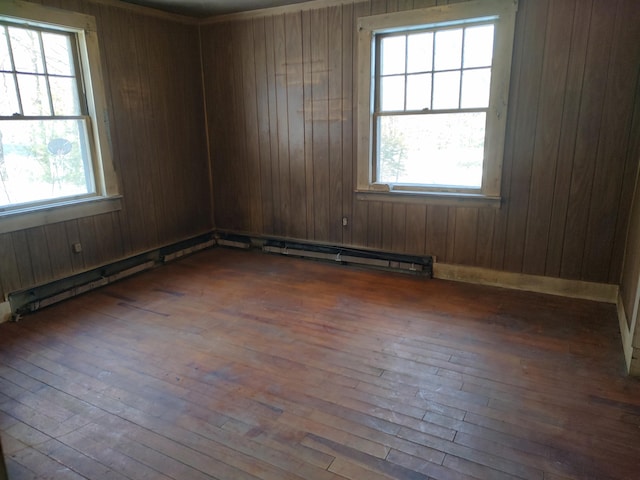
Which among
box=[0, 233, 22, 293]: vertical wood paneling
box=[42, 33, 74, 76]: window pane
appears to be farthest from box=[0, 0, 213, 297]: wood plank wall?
box=[42, 33, 74, 76]: window pane

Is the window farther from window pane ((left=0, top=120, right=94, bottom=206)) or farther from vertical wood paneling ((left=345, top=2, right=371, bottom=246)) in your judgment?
window pane ((left=0, top=120, right=94, bottom=206))

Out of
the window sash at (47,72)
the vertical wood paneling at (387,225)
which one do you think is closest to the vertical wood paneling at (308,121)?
the vertical wood paneling at (387,225)

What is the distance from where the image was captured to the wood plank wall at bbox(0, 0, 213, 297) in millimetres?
3654

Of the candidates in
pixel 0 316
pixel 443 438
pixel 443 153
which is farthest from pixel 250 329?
pixel 443 153

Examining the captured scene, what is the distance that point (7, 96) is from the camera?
3.31 meters

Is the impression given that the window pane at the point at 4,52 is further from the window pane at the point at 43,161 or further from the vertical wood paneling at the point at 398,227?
the vertical wood paneling at the point at 398,227

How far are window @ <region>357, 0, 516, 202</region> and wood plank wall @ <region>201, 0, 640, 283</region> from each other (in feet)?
0.42

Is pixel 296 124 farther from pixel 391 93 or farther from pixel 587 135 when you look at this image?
pixel 587 135

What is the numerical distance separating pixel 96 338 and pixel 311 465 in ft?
6.58

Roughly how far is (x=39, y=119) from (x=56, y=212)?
77 cm

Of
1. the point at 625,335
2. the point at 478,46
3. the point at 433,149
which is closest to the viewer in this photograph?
the point at 625,335

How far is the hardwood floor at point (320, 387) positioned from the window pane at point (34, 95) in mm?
1630

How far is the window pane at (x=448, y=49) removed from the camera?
12.1ft

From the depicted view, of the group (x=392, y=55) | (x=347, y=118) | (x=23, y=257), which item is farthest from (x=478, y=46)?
(x=23, y=257)
